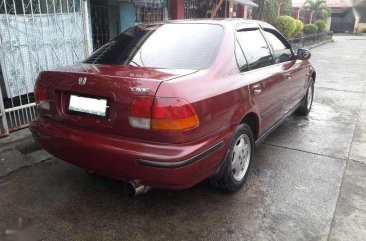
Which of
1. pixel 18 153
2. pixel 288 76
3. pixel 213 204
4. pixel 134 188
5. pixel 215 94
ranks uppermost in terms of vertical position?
pixel 215 94

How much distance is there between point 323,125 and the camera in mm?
5348

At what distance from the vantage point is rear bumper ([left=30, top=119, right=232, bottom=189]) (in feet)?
7.80

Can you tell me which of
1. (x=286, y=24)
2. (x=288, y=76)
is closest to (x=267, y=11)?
(x=286, y=24)

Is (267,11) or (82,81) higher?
(267,11)

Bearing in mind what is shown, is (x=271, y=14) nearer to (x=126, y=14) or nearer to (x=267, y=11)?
(x=267, y=11)

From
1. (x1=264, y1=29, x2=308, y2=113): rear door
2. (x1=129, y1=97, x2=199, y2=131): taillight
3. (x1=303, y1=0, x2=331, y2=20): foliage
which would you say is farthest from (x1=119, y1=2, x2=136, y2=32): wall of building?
(x1=303, y1=0, x2=331, y2=20): foliage

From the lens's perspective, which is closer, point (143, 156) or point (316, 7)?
point (143, 156)

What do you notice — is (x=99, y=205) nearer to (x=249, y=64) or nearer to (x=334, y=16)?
(x=249, y=64)

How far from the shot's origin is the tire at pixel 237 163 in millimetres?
2969

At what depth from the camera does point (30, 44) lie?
4766 mm

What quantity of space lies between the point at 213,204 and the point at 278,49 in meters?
2.21

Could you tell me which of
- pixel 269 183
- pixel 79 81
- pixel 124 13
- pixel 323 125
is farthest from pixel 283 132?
pixel 124 13

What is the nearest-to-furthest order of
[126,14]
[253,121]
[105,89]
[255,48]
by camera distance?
[105,89] → [253,121] → [255,48] → [126,14]

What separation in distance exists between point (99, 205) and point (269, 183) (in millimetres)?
1673
